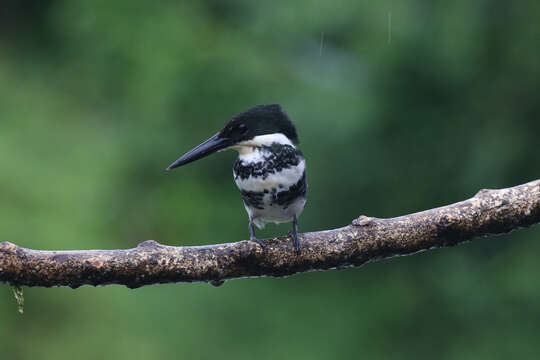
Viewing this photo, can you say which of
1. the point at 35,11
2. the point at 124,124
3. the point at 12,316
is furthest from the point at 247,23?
the point at 35,11

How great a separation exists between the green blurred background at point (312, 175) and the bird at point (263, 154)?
1.41 metres

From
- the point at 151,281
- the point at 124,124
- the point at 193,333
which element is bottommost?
the point at 193,333

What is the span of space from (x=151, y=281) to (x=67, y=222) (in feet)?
9.76

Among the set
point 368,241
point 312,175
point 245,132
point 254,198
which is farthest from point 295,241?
point 312,175

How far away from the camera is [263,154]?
3.02m

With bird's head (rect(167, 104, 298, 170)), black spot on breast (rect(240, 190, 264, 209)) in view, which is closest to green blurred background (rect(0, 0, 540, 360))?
black spot on breast (rect(240, 190, 264, 209))

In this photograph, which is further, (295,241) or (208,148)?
(208,148)

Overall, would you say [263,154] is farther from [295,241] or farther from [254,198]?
[295,241]

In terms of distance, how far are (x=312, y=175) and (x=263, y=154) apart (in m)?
1.72

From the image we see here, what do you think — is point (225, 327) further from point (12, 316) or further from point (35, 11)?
point (35, 11)

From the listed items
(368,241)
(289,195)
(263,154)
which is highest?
(263,154)

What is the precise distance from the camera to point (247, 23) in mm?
5367

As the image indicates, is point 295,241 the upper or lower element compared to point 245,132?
lower

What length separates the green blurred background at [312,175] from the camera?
4695 millimetres
